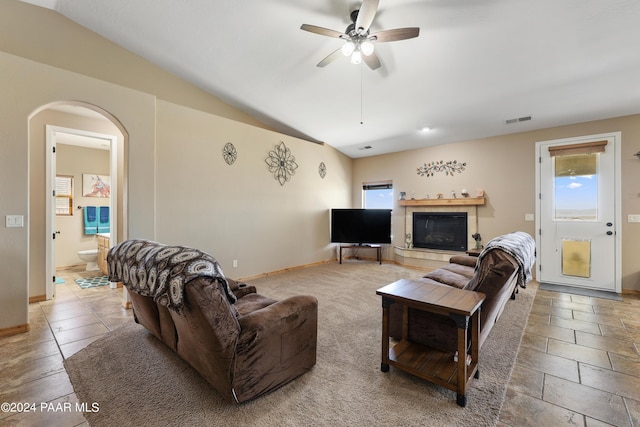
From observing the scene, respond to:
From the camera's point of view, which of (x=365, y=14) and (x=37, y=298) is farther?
(x=37, y=298)

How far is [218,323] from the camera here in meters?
1.53

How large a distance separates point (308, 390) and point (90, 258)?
578 centimetres

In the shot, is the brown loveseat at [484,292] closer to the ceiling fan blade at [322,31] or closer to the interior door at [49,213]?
the ceiling fan blade at [322,31]

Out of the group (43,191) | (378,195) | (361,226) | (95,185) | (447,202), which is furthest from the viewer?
Result: (378,195)

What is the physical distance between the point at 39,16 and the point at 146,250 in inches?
147

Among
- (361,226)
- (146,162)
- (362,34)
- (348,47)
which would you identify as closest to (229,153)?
(146,162)

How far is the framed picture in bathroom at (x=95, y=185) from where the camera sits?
5910mm

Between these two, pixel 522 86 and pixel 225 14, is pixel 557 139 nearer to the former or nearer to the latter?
pixel 522 86

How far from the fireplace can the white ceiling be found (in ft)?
5.93

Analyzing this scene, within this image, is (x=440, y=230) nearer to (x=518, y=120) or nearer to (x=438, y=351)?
(x=518, y=120)

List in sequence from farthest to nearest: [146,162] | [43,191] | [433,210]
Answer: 1. [433,210]
2. [43,191]
3. [146,162]

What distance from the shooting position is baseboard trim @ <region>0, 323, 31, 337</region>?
106 inches

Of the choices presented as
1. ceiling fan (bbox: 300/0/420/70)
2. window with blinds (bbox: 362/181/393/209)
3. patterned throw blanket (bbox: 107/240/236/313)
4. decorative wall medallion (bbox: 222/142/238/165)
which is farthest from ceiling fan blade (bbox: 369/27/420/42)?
window with blinds (bbox: 362/181/393/209)

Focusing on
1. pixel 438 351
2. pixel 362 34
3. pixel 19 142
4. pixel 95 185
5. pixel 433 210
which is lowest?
pixel 438 351
